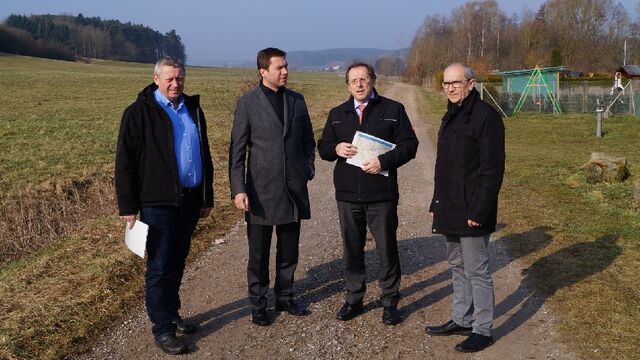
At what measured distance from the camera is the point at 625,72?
34031 millimetres

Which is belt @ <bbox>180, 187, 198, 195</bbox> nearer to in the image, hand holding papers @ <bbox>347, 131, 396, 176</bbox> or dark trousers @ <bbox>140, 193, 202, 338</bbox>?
dark trousers @ <bbox>140, 193, 202, 338</bbox>

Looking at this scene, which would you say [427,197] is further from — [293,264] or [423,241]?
[293,264]

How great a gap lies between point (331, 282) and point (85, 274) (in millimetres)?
2337

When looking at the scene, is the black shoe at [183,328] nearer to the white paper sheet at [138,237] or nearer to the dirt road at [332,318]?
the dirt road at [332,318]

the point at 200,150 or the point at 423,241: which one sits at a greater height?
the point at 200,150

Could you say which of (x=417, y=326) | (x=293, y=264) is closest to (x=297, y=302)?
(x=293, y=264)

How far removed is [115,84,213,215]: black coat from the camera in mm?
4312

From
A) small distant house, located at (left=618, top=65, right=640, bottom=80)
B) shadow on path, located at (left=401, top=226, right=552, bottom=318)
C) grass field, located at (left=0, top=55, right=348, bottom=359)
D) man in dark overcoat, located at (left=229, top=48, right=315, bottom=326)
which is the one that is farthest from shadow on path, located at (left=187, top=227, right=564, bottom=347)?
small distant house, located at (left=618, top=65, right=640, bottom=80)

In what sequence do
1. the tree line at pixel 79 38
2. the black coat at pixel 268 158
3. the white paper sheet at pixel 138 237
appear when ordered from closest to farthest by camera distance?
the white paper sheet at pixel 138 237 → the black coat at pixel 268 158 → the tree line at pixel 79 38

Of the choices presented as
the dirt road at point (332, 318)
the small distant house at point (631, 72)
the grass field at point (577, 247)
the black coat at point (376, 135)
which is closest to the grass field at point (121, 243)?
the grass field at point (577, 247)

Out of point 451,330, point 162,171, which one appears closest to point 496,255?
point 451,330

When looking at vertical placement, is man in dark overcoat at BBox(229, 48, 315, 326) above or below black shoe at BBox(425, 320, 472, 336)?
above

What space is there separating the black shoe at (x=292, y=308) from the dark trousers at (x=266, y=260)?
4cm

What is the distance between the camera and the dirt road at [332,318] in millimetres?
4461
